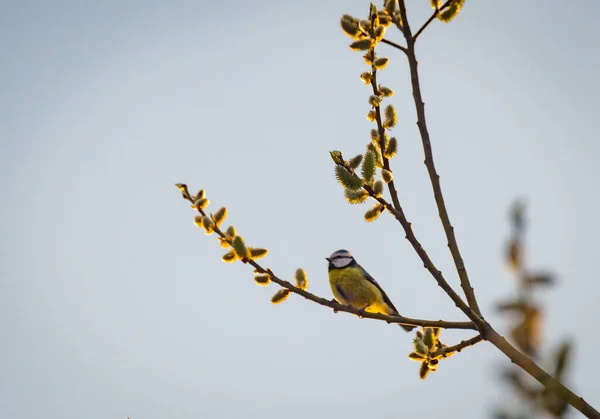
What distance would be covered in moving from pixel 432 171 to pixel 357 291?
6.22m

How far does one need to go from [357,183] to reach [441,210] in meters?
0.58

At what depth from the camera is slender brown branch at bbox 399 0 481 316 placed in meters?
3.34

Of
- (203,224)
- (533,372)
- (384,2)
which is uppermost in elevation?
(384,2)

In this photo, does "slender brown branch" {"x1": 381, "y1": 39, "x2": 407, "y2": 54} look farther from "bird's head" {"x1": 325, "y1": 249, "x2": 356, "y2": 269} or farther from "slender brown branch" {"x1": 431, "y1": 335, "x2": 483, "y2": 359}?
"bird's head" {"x1": 325, "y1": 249, "x2": 356, "y2": 269}

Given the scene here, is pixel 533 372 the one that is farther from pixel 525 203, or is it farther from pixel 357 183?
pixel 357 183

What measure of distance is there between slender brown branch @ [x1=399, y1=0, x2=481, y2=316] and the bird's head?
21.8ft

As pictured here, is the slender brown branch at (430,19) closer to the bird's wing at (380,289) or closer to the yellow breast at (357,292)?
the yellow breast at (357,292)

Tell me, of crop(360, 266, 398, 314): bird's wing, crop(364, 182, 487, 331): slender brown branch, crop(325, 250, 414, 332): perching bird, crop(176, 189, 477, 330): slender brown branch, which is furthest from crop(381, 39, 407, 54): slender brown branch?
crop(360, 266, 398, 314): bird's wing

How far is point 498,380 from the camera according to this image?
4.50 ft

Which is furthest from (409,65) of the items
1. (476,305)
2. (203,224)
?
(203,224)

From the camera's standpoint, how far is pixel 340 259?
10.6m

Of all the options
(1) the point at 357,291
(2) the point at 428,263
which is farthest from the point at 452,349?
(1) the point at 357,291

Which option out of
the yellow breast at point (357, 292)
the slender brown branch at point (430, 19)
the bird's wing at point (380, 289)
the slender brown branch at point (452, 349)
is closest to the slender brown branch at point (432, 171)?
the slender brown branch at point (430, 19)

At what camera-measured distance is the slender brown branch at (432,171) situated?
3.34m
